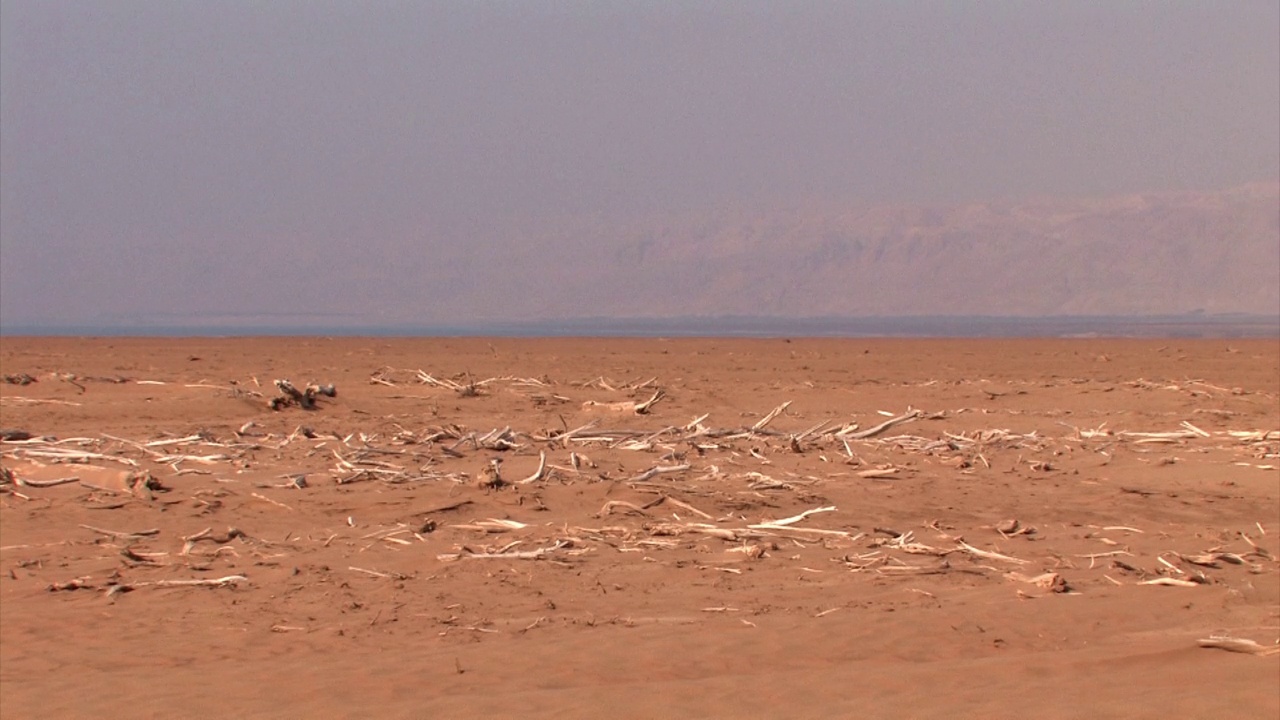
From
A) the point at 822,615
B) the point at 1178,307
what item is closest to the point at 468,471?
the point at 822,615

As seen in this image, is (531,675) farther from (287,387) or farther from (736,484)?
(287,387)

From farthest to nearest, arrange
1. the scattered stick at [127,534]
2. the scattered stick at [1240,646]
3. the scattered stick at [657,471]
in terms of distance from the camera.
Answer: the scattered stick at [657,471], the scattered stick at [127,534], the scattered stick at [1240,646]

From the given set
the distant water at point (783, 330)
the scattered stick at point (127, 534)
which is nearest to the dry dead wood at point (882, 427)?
the scattered stick at point (127, 534)

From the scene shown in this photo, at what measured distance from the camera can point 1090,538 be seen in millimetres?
9094

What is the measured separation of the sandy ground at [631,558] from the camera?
19.0ft

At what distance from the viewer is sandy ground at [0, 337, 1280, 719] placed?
5.80 metres

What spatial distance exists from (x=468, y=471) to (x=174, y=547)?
2665 millimetres

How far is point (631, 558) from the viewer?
27.3ft

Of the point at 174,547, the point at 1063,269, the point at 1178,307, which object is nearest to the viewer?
the point at 174,547

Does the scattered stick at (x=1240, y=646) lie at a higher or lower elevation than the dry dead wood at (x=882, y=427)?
lower

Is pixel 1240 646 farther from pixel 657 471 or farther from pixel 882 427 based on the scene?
pixel 882 427

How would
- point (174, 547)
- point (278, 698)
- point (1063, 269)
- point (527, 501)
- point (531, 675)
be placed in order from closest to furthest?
point (278, 698), point (531, 675), point (174, 547), point (527, 501), point (1063, 269)

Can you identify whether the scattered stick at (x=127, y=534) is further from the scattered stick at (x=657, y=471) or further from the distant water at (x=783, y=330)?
the distant water at (x=783, y=330)

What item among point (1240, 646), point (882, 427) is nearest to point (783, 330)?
point (882, 427)
